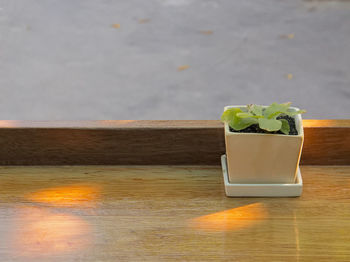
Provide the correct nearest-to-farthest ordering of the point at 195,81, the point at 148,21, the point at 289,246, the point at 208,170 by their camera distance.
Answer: the point at 289,246, the point at 208,170, the point at 195,81, the point at 148,21

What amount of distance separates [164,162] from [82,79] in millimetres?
1309

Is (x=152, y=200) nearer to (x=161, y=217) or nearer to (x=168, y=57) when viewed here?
(x=161, y=217)

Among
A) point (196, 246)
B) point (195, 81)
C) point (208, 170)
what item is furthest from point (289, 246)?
point (195, 81)

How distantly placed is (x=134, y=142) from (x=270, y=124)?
0.31m

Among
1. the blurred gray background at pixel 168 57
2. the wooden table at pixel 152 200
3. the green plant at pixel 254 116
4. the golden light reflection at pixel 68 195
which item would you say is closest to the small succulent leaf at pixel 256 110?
the green plant at pixel 254 116

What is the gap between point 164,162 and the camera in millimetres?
1099

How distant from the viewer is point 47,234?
3.00 feet

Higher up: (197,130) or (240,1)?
(197,130)

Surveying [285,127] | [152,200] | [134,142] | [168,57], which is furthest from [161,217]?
[168,57]

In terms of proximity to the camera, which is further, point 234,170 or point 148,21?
point 148,21

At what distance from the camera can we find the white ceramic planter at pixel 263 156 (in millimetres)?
947

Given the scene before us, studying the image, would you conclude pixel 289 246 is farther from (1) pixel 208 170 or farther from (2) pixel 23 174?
(2) pixel 23 174

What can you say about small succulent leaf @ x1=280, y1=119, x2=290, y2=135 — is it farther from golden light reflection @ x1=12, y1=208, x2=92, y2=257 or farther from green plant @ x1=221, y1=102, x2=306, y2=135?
golden light reflection @ x1=12, y1=208, x2=92, y2=257

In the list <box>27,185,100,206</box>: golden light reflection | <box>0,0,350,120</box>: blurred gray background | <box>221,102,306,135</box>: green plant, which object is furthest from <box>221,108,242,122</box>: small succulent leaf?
<box>0,0,350,120</box>: blurred gray background
